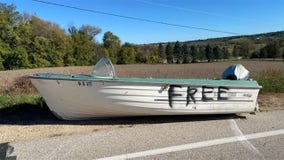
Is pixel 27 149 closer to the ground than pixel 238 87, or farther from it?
closer to the ground

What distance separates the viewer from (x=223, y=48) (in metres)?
92.7

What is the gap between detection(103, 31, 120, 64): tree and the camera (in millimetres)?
70850

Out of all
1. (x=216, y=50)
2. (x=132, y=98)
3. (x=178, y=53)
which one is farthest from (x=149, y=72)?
(x=216, y=50)

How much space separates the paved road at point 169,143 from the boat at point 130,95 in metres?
0.43

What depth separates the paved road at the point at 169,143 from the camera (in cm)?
423

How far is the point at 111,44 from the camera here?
73.4 m

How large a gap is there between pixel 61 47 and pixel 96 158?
54.1m

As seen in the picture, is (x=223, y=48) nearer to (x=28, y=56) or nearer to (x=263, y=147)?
(x=28, y=56)

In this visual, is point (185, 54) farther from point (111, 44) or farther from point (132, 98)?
point (132, 98)

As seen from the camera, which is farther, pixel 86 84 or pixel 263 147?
pixel 86 84

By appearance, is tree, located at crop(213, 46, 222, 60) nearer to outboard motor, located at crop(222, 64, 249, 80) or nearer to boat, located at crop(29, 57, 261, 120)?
outboard motor, located at crop(222, 64, 249, 80)

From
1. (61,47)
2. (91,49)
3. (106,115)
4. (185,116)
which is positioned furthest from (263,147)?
(91,49)

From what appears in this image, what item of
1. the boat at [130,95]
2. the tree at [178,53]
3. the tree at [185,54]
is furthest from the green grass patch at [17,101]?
the tree at [178,53]

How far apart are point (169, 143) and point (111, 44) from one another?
229 feet
